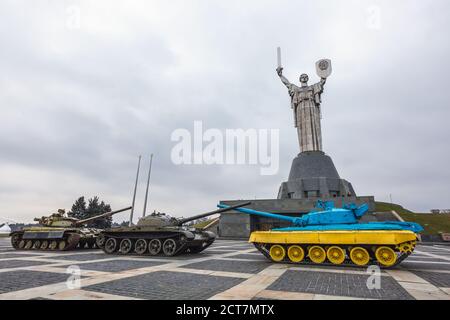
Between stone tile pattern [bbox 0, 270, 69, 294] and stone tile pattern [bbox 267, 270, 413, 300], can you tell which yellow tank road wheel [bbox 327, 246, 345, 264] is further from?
stone tile pattern [bbox 0, 270, 69, 294]

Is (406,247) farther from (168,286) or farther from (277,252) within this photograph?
(168,286)

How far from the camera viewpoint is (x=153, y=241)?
46.9 feet

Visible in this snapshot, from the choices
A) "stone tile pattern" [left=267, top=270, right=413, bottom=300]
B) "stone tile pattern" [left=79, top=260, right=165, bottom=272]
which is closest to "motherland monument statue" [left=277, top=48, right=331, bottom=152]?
"stone tile pattern" [left=267, top=270, right=413, bottom=300]

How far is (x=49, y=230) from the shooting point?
17484 mm

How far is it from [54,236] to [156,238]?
26.3ft

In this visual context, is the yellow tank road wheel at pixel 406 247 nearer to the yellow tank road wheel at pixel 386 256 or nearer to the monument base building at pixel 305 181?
the yellow tank road wheel at pixel 386 256

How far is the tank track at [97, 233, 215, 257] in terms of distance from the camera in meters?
13.5

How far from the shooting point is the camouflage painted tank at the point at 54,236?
1689 cm

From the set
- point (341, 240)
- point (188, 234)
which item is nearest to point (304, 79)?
point (188, 234)

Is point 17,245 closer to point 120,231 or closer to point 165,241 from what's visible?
point 120,231

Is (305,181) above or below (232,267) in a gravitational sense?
above

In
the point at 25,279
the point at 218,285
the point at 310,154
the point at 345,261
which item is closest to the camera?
the point at 218,285
